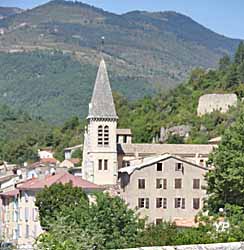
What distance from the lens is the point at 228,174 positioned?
38.9 meters

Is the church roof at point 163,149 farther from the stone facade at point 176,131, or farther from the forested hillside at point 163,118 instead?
the stone facade at point 176,131

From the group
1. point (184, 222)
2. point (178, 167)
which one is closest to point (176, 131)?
point (178, 167)

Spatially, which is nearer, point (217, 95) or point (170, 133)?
point (170, 133)

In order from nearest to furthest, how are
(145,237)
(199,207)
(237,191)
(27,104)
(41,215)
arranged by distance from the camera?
(145,237), (237,191), (41,215), (199,207), (27,104)

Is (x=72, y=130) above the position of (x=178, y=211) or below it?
above

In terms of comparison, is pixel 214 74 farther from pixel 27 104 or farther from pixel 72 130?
pixel 27 104

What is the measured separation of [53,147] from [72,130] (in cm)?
300

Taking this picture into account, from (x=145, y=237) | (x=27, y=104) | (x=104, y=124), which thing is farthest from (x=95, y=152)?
(x=27, y=104)

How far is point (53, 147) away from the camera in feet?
339

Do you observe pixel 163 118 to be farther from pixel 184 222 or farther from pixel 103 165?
pixel 184 222

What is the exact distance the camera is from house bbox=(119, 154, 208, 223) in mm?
50906

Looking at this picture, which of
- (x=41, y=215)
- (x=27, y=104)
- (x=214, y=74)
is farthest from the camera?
(x=27, y=104)

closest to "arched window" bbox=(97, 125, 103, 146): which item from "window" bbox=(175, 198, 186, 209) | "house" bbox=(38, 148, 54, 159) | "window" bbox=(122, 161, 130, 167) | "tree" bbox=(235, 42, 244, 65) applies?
"window" bbox=(122, 161, 130, 167)

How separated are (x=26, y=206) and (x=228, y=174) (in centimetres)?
1733
